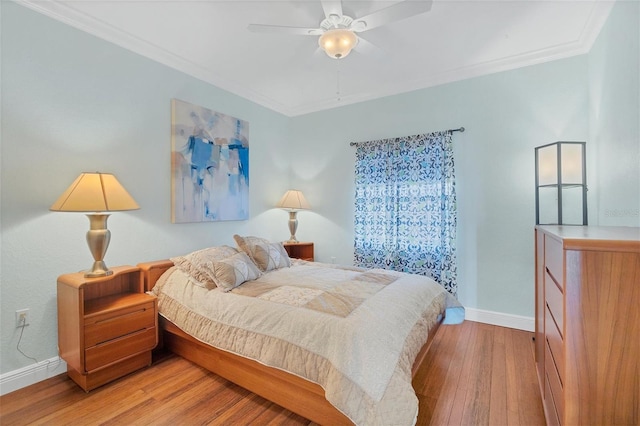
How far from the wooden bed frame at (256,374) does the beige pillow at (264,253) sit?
81 cm

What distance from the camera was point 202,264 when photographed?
2.47m

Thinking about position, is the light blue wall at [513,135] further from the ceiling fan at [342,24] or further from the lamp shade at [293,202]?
the ceiling fan at [342,24]

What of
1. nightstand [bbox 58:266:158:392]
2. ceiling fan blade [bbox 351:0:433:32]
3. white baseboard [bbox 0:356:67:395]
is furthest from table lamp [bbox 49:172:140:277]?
ceiling fan blade [bbox 351:0:433:32]

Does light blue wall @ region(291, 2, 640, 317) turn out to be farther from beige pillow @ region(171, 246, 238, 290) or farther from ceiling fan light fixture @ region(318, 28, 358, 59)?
beige pillow @ region(171, 246, 238, 290)

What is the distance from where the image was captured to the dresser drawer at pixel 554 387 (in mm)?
1213

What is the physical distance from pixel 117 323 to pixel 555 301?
281 cm

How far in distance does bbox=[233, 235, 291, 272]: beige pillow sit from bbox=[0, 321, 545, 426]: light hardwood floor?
1039 mm

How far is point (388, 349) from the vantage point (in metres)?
1.57

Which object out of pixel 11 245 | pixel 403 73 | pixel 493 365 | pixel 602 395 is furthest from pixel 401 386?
pixel 403 73

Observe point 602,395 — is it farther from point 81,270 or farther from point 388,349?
point 81,270

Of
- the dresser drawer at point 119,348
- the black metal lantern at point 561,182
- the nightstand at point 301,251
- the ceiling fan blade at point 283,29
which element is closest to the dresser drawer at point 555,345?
the black metal lantern at point 561,182

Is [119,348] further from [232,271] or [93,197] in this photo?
[93,197]

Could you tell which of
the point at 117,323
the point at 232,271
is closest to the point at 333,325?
the point at 232,271

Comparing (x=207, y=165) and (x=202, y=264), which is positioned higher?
(x=207, y=165)
